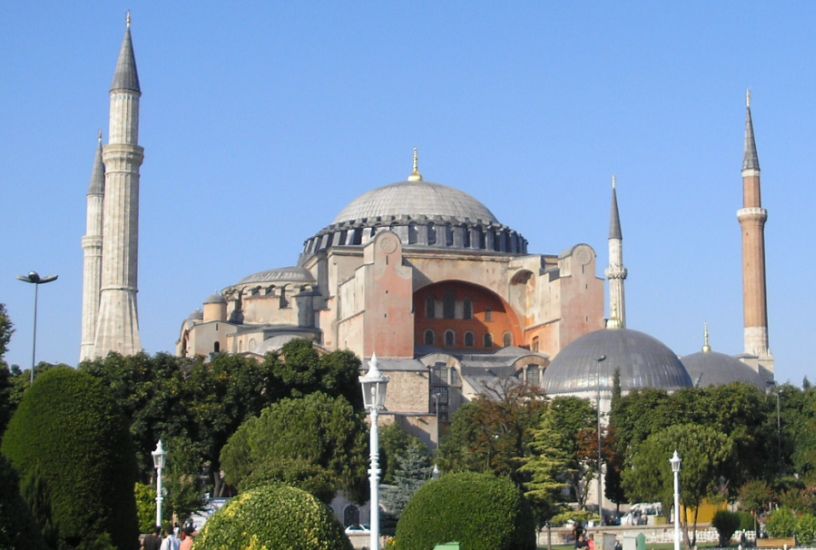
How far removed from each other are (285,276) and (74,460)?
54.0 meters

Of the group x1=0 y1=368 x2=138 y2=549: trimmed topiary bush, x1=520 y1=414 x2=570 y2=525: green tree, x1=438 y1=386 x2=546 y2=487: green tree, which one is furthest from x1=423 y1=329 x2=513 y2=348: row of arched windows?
x1=0 y1=368 x2=138 y2=549: trimmed topiary bush

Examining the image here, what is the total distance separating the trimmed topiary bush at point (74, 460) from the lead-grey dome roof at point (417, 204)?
55.0 metres

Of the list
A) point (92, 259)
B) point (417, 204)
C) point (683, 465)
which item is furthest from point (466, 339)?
point (683, 465)

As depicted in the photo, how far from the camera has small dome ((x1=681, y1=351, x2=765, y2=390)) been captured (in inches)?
2463

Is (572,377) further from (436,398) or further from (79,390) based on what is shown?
(79,390)

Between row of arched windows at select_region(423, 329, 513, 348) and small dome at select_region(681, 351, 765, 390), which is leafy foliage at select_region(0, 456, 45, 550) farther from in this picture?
row of arched windows at select_region(423, 329, 513, 348)

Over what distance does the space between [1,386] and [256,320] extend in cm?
3631

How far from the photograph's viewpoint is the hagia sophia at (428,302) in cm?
5219

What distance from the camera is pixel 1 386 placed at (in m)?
31.4

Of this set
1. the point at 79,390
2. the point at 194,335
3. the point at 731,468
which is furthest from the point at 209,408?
the point at 194,335

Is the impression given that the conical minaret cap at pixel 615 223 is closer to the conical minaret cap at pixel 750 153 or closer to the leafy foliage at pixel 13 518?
the conical minaret cap at pixel 750 153

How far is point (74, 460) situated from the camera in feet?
46.1

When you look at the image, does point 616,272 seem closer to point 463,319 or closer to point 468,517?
point 463,319

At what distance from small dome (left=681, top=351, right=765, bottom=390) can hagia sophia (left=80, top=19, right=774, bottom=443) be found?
0.09 meters
